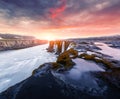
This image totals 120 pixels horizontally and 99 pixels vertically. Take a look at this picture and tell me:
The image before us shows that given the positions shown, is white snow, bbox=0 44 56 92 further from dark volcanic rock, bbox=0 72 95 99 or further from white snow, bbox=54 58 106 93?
white snow, bbox=54 58 106 93

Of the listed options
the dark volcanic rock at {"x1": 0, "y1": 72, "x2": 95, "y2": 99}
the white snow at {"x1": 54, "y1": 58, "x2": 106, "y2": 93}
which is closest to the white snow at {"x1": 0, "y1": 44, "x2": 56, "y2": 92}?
the dark volcanic rock at {"x1": 0, "y1": 72, "x2": 95, "y2": 99}

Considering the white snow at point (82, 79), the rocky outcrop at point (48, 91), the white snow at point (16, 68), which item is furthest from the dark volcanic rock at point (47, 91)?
the white snow at point (16, 68)

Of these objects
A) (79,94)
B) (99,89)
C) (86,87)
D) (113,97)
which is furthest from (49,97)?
(113,97)

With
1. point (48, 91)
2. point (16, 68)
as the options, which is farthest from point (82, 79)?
point (16, 68)

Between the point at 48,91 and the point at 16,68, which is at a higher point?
the point at 48,91

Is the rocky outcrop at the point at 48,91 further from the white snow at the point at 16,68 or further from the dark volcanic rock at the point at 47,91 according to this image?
the white snow at the point at 16,68

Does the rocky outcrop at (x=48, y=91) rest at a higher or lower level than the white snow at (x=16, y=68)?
higher

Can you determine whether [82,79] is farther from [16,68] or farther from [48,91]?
[16,68]

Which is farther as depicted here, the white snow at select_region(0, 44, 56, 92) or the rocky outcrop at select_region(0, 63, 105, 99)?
the white snow at select_region(0, 44, 56, 92)

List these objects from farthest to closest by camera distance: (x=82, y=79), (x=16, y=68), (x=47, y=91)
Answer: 1. (x=16, y=68)
2. (x=82, y=79)
3. (x=47, y=91)

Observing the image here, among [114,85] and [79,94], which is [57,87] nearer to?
[79,94]

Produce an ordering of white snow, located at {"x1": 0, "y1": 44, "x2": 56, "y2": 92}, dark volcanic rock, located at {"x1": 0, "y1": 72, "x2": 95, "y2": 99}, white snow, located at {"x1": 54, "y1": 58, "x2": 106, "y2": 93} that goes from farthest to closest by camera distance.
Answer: white snow, located at {"x1": 0, "y1": 44, "x2": 56, "y2": 92} → white snow, located at {"x1": 54, "y1": 58, "x2": 106, "y2": 93} → dark volcanic rock, located at {"x1": 0, "y1": 72, "x2": 95, "y2": 99}

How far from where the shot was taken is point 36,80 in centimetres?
579

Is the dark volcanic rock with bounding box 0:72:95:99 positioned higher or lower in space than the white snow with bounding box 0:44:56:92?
higher
